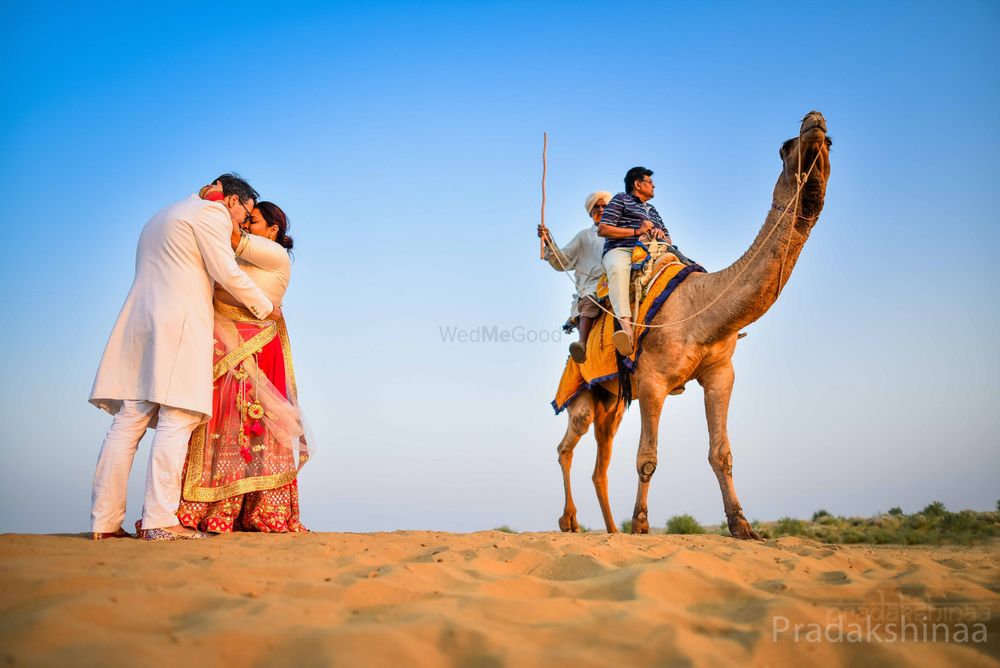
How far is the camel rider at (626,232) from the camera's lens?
7.41 metres

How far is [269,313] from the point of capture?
5.69 m

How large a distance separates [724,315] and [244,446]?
4.24 m

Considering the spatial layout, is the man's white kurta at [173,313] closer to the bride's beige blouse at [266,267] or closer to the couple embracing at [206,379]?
the couple embracing at [206,379]

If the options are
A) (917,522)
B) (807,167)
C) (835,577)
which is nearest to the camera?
(835,577)

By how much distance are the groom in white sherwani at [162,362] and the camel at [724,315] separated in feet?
12.6

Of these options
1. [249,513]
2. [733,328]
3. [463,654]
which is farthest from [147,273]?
[733,328]

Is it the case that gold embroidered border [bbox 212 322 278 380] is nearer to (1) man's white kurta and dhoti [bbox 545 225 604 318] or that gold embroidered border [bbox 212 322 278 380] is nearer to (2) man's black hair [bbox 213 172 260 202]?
(2) man's black hair [bbox 213 172 260 202]

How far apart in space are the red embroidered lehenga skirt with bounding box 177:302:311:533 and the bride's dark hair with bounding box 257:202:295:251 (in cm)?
76

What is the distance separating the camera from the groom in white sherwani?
4770 mm

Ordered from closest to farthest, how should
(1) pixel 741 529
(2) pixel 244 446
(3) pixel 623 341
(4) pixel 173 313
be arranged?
(4) pixel 173 313, (2) pixel 244 446, (1) pixel 741 529, (3) pixel 623 341

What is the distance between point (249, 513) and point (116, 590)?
3.08 meters

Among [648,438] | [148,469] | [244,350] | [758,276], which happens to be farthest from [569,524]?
[148,469]

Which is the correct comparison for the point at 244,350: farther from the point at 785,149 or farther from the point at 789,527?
the point at 789,527

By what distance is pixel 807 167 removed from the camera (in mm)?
6242
